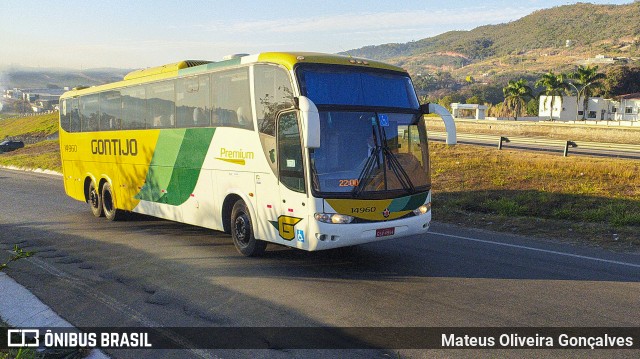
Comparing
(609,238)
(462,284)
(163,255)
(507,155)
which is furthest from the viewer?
(507,155)

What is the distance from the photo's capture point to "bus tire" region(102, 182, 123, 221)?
581 inches

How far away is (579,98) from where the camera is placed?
288 ft

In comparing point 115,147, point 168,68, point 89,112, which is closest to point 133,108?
point 115,147

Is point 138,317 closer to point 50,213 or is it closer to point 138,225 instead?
point 138,225

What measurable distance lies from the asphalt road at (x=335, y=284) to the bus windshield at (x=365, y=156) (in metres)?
1.38

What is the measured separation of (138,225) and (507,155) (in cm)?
1430

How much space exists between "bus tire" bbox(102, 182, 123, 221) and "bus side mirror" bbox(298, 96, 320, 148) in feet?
28.0

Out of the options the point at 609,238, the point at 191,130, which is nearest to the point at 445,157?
the point at 609,238

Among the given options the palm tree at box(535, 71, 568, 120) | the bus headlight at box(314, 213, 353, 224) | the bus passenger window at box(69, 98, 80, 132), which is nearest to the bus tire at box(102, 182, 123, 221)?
the bus passenger window at box(69, 98, 80, 132)

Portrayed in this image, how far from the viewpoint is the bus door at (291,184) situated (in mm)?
8523

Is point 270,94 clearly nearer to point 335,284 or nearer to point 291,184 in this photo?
point 291,184

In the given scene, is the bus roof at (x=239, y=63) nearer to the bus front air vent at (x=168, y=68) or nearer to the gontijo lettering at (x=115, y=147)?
the bus front air vent at (x=168, y=68)

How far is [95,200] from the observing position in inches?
619

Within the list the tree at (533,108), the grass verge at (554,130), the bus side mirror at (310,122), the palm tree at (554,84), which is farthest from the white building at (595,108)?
the bus side mirror at (310,122)
